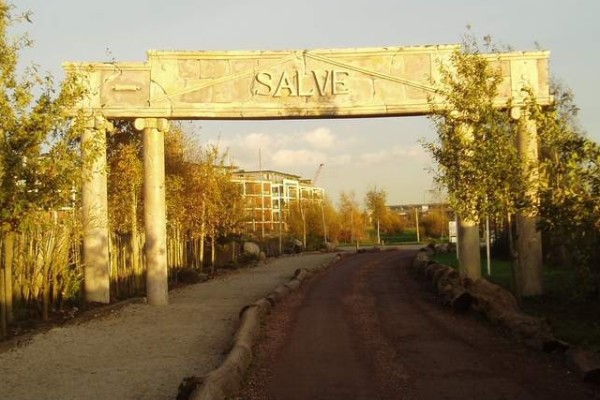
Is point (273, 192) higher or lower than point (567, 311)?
higher

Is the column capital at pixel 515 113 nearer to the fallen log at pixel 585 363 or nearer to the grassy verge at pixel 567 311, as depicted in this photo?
the grassy verge at pixel 567 311

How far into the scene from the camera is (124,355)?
406 inches

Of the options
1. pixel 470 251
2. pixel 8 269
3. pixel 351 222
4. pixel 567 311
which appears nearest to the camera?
pixel 8 269

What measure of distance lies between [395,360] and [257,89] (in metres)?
9.23

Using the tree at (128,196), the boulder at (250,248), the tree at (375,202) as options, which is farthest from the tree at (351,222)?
the tree at (128,196)

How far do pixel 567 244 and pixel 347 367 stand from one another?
137 inches

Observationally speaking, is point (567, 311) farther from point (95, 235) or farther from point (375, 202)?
point (375, 202)

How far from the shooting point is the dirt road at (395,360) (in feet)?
25.3

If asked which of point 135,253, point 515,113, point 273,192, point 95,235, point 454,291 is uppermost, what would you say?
point 273,192

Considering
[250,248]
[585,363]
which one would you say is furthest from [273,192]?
[585,363]

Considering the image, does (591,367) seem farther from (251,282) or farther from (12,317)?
(251,282)

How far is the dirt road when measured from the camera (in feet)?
25.3

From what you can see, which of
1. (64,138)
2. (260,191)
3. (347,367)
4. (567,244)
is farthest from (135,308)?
(260,191)

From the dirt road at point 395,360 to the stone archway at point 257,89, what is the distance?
477cm
